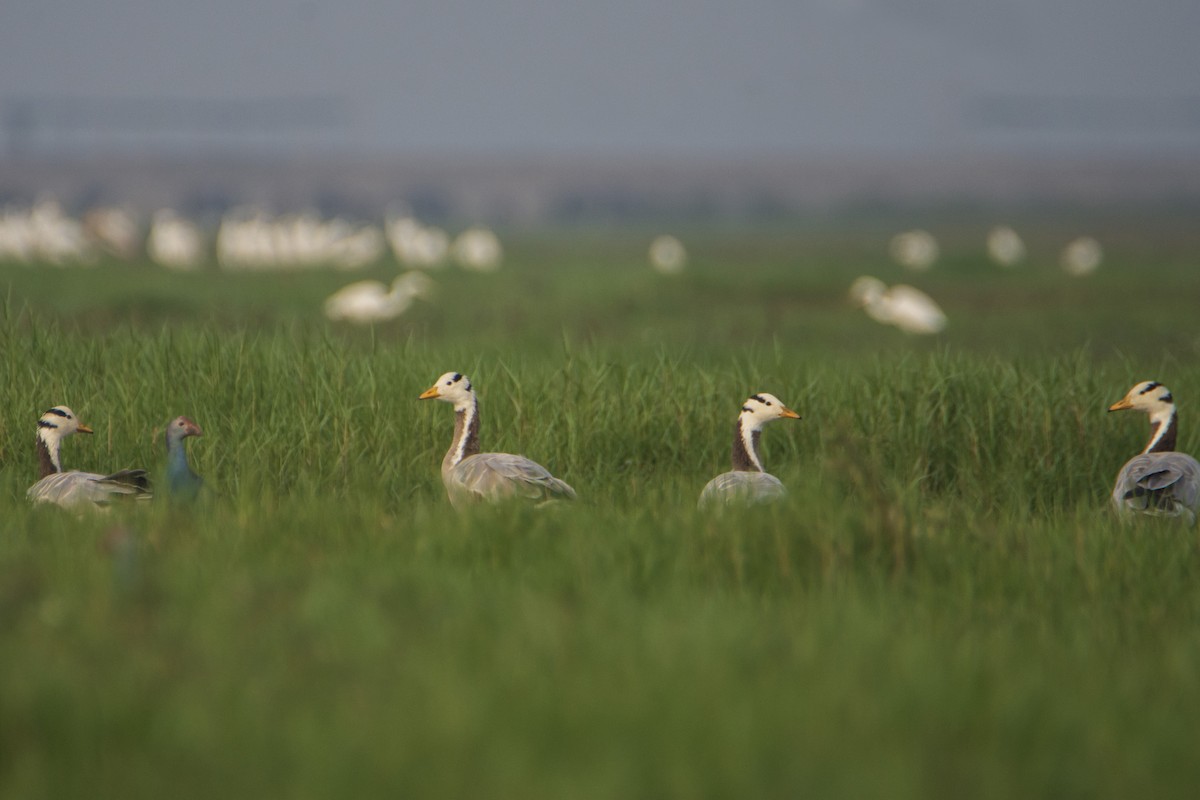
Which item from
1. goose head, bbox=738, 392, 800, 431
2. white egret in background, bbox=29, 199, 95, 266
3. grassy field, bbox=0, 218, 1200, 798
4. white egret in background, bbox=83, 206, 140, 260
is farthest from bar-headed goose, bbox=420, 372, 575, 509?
white egret in background, bbox=83, 206, 140, 260

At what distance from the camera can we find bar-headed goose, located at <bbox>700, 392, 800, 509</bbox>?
627 cm

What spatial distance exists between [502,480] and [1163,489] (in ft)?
10.4

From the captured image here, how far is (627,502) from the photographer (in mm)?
6918

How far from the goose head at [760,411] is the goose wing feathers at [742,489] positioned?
15.0 inches

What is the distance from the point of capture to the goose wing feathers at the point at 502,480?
21.4 feet

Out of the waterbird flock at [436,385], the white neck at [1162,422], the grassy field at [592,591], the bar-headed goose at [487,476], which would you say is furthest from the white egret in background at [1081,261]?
the bar-headed goose at [487,476]

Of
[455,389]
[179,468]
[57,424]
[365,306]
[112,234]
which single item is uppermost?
[112,234]

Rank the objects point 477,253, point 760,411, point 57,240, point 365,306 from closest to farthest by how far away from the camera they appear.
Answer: point 760,411
point 365,306
point 57,240
point 477,253

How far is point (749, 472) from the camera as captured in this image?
6.89 meters

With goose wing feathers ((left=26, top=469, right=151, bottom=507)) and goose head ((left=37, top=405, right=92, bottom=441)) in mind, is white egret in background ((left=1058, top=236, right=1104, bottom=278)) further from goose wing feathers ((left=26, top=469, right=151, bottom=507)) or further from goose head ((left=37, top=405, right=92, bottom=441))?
goose wing feathers ((left=26, top=469, right=151, bottom=507))

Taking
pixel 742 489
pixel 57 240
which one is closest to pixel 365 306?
pixel 742 489

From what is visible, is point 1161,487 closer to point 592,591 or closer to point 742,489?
point 742,489

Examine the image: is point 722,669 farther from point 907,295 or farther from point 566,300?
point 566,300

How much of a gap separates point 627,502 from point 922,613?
222cm
